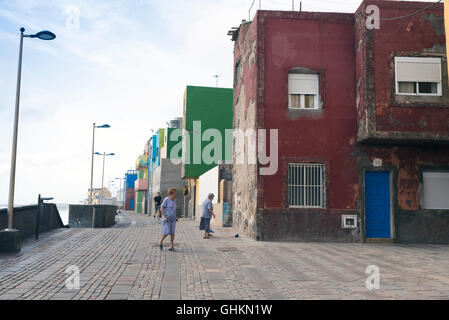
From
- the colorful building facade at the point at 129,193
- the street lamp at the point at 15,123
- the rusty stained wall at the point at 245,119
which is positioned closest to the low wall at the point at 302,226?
the rusty stained wall at the point at 245,119

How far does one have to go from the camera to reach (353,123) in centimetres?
1524

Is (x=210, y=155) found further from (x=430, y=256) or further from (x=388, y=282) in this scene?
(x=388, y=282)

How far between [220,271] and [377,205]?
8.56 metres

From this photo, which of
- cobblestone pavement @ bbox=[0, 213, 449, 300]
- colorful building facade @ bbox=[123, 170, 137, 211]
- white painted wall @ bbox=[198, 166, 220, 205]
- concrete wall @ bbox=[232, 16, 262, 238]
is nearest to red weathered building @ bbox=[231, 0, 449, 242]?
concrete wall @ bbox=[232, 16, 262, 238]

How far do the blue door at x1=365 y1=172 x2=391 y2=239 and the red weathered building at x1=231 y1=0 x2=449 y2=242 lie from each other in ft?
0.12

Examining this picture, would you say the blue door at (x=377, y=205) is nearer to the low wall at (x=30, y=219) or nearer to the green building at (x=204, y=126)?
the low wall at (x=30, y=219)

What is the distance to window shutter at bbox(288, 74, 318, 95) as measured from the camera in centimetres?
1544

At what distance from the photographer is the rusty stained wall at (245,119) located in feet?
51.1

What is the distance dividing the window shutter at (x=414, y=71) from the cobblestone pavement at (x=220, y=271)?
5579mm

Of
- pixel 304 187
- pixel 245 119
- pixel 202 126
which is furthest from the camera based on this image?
pixel 202 126

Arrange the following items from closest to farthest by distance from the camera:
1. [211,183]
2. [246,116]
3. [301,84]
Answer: [301,84] → [246,116] → [211,183]

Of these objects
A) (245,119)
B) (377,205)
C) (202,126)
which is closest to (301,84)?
(245,119)

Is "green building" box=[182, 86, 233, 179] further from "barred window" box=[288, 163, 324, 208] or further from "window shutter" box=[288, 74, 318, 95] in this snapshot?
"barred window" box=[288, 163, 324, 208]

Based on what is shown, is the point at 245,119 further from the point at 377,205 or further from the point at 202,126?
the point at 202,126
